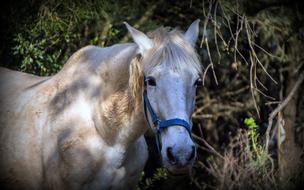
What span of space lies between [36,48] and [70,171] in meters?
2.66

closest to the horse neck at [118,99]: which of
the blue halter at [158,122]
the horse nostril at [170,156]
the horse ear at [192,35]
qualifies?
the blue halter at [158,122]

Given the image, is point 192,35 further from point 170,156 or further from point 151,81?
point 170,156

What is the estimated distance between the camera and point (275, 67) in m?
8.69

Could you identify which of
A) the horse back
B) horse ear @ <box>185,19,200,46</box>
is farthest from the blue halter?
the horse back

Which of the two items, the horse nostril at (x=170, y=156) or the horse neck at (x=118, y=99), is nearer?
the horse nostril at (x=170, y=156)

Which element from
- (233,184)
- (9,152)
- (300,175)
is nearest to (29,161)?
(9,152)

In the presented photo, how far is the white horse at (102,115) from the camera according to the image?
3697mm

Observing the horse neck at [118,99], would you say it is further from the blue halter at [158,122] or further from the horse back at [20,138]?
the horse back at [20,138]

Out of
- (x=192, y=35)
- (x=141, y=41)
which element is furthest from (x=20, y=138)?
(x=192, y=35)

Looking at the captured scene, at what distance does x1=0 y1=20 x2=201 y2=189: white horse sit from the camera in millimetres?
3697

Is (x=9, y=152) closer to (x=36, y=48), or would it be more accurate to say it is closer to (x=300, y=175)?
(x=36, y=48)

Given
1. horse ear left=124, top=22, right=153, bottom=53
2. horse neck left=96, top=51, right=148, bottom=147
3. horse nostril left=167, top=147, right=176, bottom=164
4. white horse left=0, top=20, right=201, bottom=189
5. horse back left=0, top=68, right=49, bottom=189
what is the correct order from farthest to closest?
horse back left=0, top=68, right=49, bottom=189
horse neck left=96, top=51, right=148, bottom=147
horse ear left=124, top=22, right=153, bottom=53
white horse left=0, top=20, right=201, bottom=189
horse nostril left=167, top=147, right=176, bottom=164

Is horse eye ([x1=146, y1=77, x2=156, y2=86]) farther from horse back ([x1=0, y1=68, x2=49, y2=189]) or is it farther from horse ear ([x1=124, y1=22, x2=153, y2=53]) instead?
horse back ([x1=0, y1=68, x2=49, y2=189])

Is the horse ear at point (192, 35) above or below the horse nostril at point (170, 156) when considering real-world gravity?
above
